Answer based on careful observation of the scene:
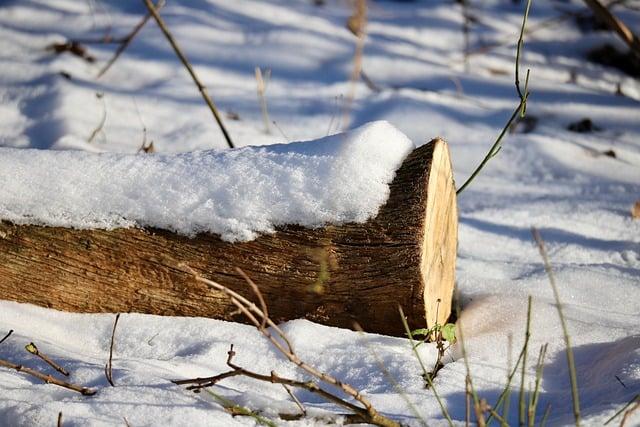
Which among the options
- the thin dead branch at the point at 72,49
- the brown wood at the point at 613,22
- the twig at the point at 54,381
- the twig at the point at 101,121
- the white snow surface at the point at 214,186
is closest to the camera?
the twig at the point at 54,381

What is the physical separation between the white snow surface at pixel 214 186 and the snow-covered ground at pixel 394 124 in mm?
134

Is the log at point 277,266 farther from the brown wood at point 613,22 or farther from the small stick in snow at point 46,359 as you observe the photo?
the brown wood at point 613,22

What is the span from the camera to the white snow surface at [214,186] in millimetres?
1653

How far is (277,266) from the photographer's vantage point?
5.61 feet

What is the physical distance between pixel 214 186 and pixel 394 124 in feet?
6.13

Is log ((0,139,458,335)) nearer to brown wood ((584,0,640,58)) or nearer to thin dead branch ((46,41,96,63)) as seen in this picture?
brown wood ((584,0,640,58))

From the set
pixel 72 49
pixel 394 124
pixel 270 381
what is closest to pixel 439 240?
pixel 270 381

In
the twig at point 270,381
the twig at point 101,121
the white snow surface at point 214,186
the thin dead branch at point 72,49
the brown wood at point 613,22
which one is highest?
the brown wood at point 613,22

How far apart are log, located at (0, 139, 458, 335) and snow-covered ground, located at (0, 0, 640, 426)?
0.06 meters

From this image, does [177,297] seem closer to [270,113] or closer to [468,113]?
[270,113]

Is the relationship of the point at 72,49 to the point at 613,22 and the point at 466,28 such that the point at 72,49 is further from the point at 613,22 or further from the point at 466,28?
the point at 613,22

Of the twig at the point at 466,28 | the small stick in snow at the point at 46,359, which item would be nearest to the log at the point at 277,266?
the small stick in snow at the point at 46,359

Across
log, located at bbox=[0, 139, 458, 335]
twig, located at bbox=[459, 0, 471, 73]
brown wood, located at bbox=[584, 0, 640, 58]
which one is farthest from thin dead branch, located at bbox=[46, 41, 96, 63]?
brown wood, located at bbox=[584, 0, 640, 58]

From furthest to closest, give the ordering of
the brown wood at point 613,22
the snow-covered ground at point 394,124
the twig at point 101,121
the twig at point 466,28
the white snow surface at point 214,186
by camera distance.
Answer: the twig at point 466,28
the twig at point 101,121
the brown wood at point 613,22
the white snow surface at point 214,186
the snow-covered ground at point 394,124
